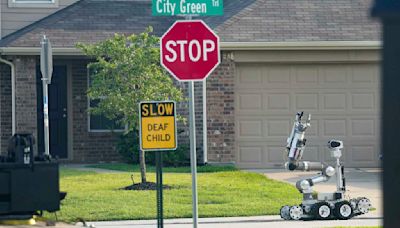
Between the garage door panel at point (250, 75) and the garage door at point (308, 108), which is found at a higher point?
the garage door panel at point (250, 75)

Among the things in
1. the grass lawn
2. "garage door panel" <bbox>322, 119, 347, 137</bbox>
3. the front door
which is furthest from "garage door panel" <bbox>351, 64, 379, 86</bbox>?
the front door

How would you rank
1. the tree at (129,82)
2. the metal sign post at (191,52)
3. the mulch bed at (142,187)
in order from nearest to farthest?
the metal sign post at (191,52) → the mulch bed at (142,187) → the tree at (129,82)

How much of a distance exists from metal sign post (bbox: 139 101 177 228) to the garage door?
415 inches

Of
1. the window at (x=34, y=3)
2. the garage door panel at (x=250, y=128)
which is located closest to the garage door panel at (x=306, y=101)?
the garage door panel at (x=250, y=128)

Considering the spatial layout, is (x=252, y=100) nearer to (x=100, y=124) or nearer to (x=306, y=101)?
(x=306, y=101)

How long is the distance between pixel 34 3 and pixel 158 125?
→ 1305 centimetres

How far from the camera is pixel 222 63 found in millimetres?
19562

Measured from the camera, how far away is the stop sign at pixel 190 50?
9539 mm

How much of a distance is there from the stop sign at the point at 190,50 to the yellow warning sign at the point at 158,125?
477mm

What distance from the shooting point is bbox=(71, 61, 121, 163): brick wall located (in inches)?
848

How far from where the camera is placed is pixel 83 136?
21609mm

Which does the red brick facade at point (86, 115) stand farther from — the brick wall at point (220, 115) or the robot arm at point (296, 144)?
the robot arm at point (296, 144)

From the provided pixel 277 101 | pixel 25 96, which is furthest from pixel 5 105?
pixel 277 101

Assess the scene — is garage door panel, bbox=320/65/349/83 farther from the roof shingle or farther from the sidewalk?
the sidewalk
